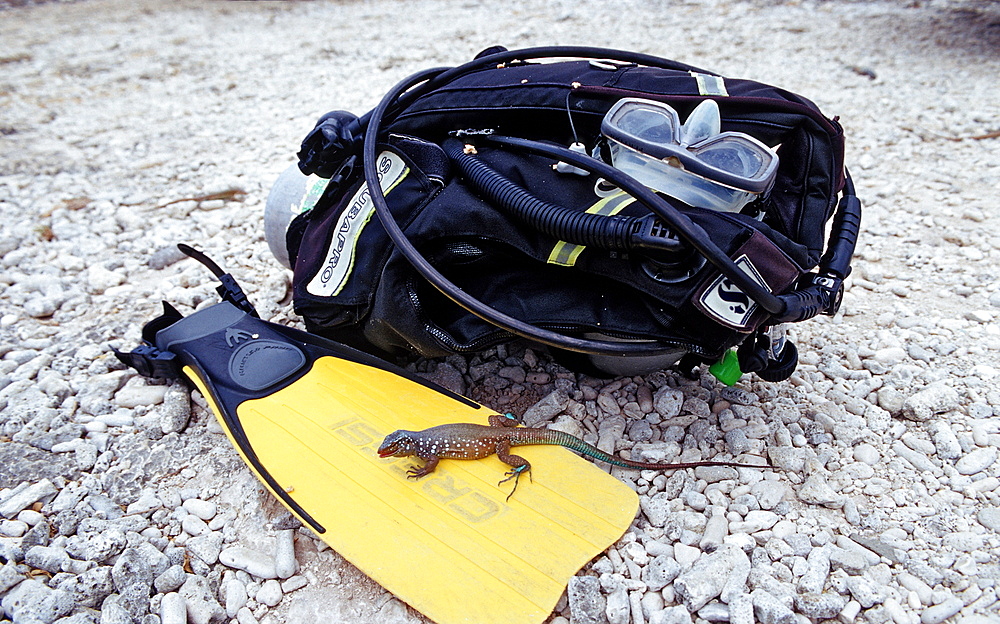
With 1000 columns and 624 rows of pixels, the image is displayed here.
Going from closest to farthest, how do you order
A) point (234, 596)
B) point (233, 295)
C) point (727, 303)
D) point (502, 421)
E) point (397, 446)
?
point (727, 303) → point (234, 596) → point (397, 446) → point (502, 421) → point (233, 295)

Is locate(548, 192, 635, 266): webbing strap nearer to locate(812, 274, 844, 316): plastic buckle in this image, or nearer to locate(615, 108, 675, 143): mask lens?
locate(615, 108, 675, 143): mask lens

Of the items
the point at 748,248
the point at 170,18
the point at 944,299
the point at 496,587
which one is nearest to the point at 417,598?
the point at 496,587

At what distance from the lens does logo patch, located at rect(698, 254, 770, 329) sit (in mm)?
1777

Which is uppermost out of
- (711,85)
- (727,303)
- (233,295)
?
(711,85)

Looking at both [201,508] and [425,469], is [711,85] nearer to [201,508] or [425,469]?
[425,469]

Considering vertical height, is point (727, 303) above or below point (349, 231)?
above

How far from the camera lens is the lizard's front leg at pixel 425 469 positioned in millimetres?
2109

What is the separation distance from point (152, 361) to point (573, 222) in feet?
5.83

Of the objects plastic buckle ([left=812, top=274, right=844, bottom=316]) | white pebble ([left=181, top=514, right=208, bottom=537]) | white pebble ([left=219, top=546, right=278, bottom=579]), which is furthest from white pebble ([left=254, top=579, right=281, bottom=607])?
plastic buckle ([left=812, top=274, right=844, bottom=316])

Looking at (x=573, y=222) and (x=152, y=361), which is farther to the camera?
(x=152, y=361)

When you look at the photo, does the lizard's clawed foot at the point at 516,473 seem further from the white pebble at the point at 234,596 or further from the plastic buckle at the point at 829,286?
the plastic buckle at the point at 829,286

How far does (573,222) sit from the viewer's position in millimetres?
1824

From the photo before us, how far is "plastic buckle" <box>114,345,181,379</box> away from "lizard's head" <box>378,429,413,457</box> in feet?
3.29

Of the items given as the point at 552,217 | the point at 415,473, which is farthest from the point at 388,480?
the point at 552,217
